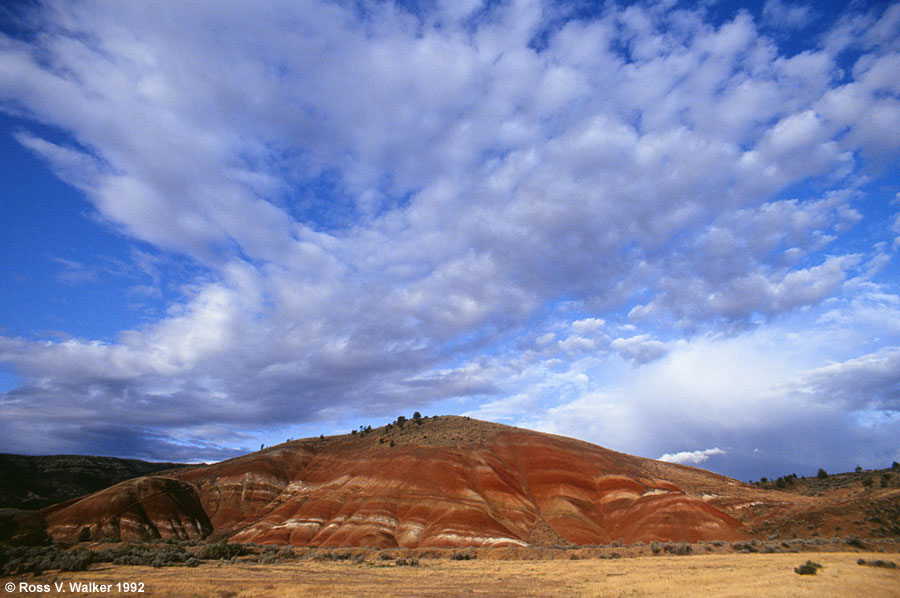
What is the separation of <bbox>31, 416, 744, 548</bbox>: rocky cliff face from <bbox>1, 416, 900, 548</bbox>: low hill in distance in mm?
205

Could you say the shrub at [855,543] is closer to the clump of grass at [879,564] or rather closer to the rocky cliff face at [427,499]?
the clump of grass at [879,564]

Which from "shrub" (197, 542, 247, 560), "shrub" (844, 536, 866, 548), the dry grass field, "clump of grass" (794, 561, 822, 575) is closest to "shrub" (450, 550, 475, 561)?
the dry grass field

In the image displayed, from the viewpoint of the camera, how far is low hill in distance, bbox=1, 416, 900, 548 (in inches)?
2074

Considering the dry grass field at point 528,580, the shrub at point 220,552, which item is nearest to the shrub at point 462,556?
the dry grass field at point 528,580

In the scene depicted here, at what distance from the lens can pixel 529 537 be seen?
5669 centimetres

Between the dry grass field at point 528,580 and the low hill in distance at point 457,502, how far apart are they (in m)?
21.8

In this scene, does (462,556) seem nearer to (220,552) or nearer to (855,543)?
(220,552)

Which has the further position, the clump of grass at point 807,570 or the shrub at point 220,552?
the shrub at point 220,552

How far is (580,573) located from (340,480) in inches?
2148

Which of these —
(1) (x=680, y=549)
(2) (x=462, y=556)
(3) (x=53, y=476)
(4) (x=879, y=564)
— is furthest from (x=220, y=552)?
(3) (x=53, y=476)

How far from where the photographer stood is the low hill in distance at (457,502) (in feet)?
173

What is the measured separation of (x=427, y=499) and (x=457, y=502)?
4.48 m

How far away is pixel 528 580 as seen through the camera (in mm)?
25797

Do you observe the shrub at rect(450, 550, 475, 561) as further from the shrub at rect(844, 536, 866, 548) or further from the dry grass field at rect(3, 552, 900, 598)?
the shrub at rect(844, 536, 866, 548)
